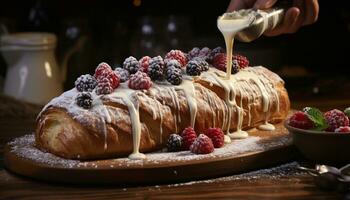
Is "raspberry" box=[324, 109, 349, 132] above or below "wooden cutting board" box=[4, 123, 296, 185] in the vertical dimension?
above

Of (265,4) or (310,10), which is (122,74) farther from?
(310,10)

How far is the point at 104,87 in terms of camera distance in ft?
6.57

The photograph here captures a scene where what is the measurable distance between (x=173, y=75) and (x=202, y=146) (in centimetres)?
24

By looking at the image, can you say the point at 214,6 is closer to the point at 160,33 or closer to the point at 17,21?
the point at 160,33

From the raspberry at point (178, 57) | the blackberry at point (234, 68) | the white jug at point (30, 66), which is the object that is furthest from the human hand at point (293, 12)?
the white jug at point (30, 66)

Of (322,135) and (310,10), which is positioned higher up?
(310,10)

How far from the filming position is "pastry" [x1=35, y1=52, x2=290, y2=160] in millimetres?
1947

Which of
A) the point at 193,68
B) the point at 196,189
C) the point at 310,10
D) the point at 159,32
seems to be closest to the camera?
the point at 196,189

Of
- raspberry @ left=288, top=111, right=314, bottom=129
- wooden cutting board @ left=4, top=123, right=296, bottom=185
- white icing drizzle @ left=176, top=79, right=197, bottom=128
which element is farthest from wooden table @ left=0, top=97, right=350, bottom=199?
white icing drizzle @ left=176, top=79, right=197, bottom=128

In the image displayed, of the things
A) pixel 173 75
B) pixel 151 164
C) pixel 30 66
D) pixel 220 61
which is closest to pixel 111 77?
pixel 173 75

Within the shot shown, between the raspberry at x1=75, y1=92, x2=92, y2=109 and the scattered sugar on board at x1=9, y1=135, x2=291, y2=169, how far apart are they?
154 mm

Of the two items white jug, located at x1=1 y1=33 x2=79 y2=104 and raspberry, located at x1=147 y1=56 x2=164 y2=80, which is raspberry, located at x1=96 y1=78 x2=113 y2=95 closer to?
raspberry, located at x1=147 y1=56 x2=164 y2=80

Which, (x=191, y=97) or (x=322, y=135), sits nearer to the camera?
(x=322, y=135)

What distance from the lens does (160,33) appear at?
3758mm
